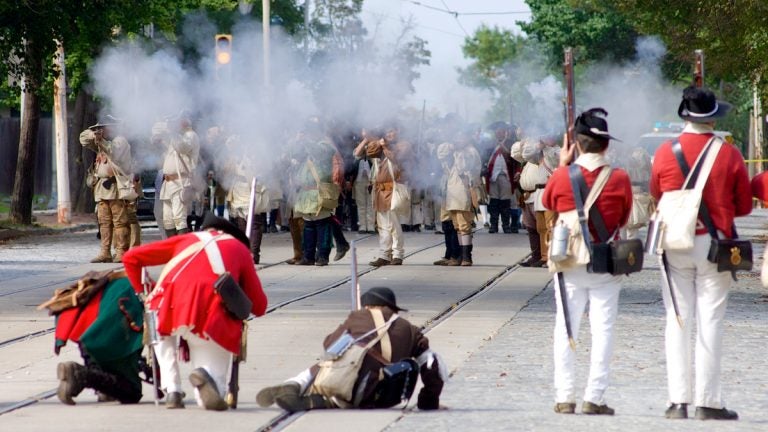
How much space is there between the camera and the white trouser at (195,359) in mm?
9086

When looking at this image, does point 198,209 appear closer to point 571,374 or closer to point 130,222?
point 130,222

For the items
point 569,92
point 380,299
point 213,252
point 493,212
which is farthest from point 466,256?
point 213,252

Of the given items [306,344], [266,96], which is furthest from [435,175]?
[306,344]

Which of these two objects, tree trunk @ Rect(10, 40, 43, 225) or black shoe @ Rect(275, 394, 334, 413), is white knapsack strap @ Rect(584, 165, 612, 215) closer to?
black shoe @ Rect(275, 394, 334, 413)

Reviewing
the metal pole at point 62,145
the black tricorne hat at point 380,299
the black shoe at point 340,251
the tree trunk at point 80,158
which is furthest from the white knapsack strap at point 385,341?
the tree trunk at point 80,158

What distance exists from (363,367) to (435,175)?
50.7 ft

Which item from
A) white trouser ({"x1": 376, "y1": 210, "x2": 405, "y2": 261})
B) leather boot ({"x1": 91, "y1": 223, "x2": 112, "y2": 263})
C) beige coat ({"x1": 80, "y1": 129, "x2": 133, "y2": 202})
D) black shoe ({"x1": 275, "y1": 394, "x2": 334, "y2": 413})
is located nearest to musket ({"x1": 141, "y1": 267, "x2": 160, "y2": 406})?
black shoe ({"x1": 275, "y1": 394, "x2": 334, "y2": 413})

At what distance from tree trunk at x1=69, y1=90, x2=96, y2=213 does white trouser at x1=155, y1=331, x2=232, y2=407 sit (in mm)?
25863

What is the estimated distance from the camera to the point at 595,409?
347 inches

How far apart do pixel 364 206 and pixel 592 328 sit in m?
18.1

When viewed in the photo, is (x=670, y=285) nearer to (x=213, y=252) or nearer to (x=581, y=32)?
(x=213, y=252)

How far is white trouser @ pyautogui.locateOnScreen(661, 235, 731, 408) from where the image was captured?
872cm

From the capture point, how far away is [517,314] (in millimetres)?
14688

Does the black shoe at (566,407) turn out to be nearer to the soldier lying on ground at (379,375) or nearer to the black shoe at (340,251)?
the soldier lying on ground at (379,375)
